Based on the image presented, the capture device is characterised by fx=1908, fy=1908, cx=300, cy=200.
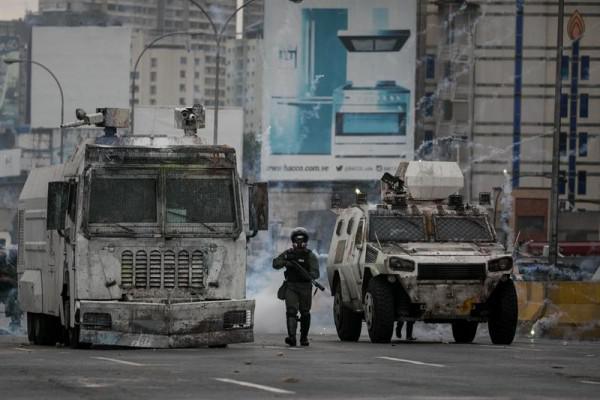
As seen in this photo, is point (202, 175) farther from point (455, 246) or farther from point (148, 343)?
point (455, 246)

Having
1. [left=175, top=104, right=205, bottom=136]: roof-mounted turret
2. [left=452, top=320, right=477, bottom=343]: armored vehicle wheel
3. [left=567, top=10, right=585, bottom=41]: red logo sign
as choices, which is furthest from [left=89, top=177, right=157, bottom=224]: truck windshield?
[left=567, top=10, right=585, bottom=41]: red logo sign

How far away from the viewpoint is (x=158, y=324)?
69.2ft

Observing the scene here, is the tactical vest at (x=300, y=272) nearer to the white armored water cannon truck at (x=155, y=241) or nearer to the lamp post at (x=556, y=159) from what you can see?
the white armored water cannon truck at (x=155, y=241)

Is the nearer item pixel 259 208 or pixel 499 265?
pixel 259 208

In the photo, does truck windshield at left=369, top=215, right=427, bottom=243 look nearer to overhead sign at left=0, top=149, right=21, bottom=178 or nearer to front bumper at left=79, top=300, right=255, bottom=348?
front bumper at left=79, top=300, right=255, bottom=348

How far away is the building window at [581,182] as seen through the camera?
323 ft

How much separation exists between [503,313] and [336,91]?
77.8 metres

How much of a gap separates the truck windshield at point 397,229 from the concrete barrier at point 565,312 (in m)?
7.37

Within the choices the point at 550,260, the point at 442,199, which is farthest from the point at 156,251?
the point at 550,260

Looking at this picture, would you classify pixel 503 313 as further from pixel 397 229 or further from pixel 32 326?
pixel 32 326

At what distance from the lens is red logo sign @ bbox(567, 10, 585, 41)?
3698 inches

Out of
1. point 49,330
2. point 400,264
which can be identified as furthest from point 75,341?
point 400,264

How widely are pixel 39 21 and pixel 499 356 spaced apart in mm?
128293

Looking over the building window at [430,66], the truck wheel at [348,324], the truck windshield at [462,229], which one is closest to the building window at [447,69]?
the building window at [430,66]
